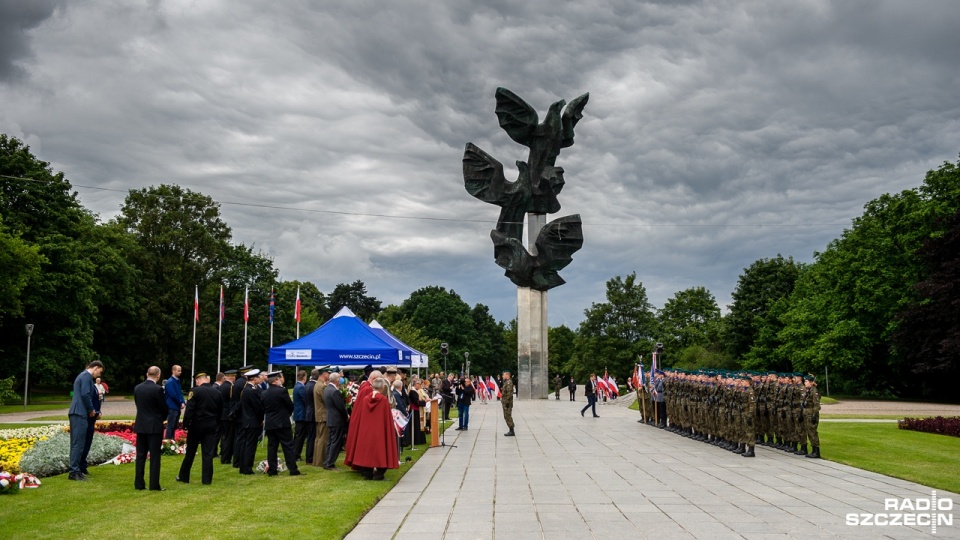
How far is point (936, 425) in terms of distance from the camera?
21.8m

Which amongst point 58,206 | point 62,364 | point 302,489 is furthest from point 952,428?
point 58,206

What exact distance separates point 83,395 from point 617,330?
228ft

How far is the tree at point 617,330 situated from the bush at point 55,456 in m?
65.6

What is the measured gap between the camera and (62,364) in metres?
39.2

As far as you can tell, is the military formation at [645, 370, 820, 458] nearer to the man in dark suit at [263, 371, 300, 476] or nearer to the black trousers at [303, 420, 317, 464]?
the black trousers at [303, 420, 317, 464]

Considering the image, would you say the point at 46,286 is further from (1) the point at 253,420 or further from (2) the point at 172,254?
(1) the point at 253,420

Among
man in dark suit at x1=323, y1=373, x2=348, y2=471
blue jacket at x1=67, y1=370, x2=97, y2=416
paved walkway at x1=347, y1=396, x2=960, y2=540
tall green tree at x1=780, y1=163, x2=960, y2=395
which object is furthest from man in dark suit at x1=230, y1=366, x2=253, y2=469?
tall green tree at x1=780, y1=163, x2=960, y2=395

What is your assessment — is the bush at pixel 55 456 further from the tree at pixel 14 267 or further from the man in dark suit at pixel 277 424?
the tree at pixel 14 267

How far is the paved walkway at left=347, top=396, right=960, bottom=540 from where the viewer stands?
8227mm

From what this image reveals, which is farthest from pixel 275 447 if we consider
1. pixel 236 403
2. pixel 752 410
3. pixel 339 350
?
pixel 752 410

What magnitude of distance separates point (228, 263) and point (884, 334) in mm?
45000

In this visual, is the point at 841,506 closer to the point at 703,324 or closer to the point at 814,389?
the point at 814,389

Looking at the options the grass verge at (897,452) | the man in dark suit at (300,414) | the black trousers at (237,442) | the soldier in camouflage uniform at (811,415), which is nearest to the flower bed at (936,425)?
the grass verge at (897,452)

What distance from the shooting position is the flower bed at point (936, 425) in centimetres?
2098
